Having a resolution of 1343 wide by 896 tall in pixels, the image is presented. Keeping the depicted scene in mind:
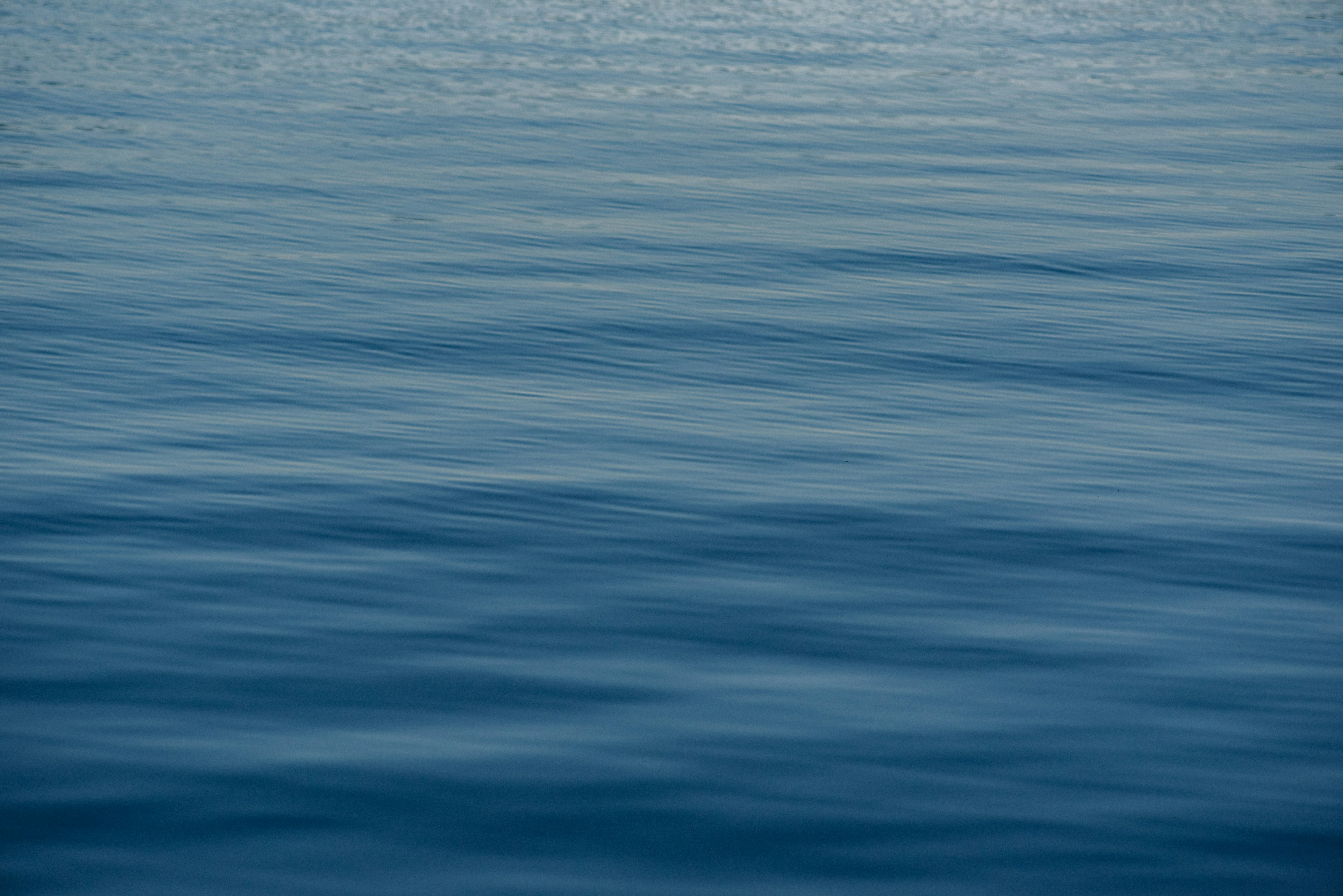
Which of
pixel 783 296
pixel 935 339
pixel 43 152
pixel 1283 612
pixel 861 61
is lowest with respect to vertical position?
pixel 1283 612

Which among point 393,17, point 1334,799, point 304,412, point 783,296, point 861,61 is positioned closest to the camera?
point 1334,799

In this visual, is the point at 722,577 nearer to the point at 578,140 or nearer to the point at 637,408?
the point at 637,408

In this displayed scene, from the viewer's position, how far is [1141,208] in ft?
57.5

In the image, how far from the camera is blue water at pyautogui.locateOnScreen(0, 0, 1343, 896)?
18.1 feet

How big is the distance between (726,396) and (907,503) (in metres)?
2.20

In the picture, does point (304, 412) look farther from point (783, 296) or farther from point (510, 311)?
point (783, 296)

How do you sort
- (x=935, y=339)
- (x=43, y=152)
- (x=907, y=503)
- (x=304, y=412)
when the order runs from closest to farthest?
(x=907, y=503), (x=304, y=412), (x=935, y=339), (x=43, y=152)

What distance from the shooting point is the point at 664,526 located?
8.23m

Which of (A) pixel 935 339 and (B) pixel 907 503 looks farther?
(A) pixel 935 339

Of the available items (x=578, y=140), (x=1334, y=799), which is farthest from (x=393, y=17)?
(x=1334, y=799)

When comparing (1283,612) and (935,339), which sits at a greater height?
(935,339)

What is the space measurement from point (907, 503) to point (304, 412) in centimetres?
367

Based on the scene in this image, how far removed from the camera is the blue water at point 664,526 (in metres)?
5.50

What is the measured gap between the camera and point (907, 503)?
28.2 feet
